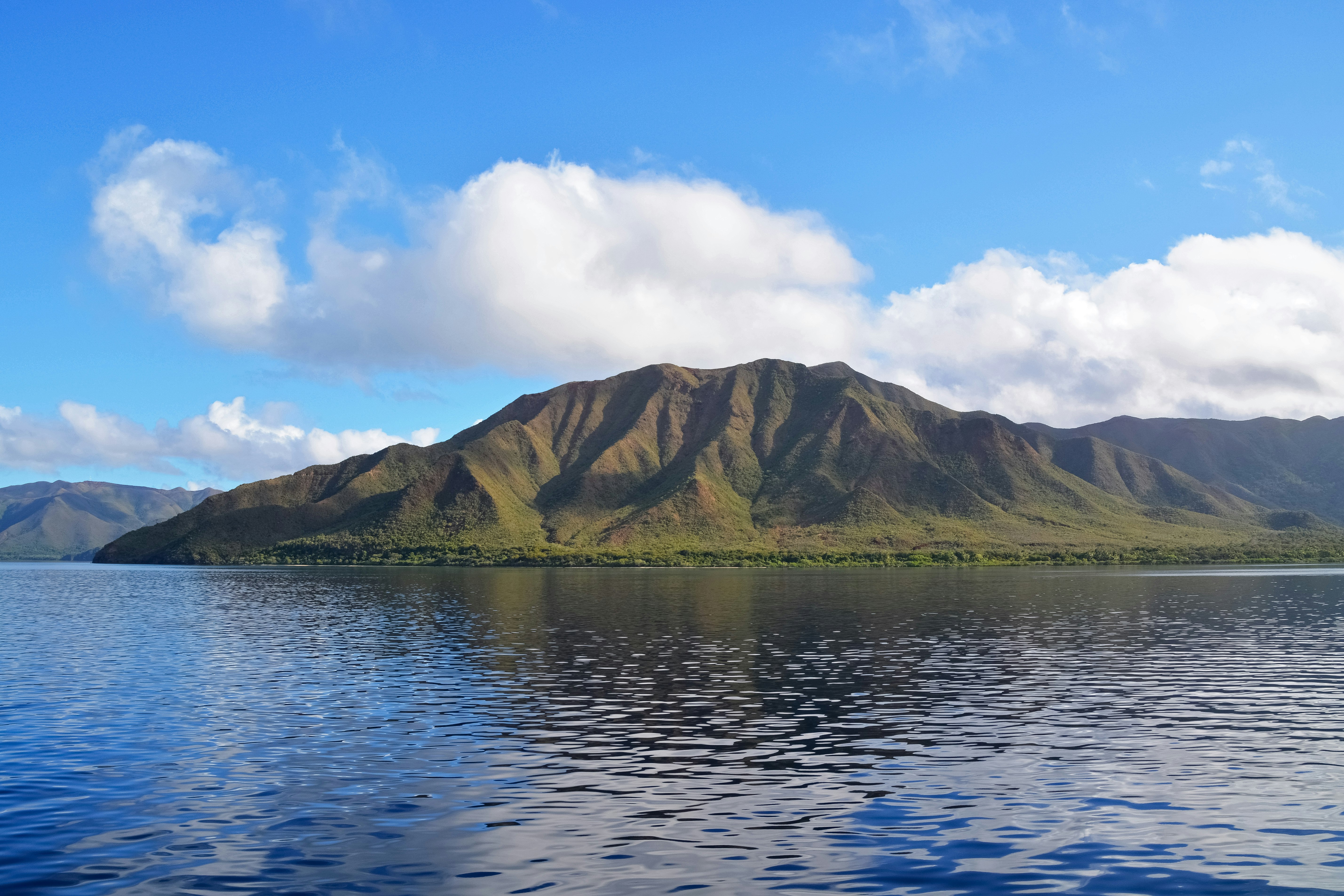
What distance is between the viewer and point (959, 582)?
187 m

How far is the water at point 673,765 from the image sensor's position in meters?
24.9

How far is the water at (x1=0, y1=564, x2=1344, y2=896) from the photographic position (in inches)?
979

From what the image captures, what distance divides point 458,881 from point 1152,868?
17.4m

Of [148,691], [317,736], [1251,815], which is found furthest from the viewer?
[148,691]

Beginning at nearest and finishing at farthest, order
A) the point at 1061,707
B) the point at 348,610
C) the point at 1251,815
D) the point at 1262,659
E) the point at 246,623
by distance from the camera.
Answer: the point at 1251,815 → the point at 1061,707 → the point at 1262,659 → the point at 246,623 → the point at 348,610

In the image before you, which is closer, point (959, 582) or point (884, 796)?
point (884, 796)

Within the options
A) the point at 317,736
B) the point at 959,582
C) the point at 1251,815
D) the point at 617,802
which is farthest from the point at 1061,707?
the point at 959,582

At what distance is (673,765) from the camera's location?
3619 centimetres

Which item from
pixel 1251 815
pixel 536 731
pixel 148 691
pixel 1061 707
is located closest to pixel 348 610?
pixel 148 691

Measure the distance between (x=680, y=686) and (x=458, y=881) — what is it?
3262 cm

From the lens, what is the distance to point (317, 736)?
41.4 metres

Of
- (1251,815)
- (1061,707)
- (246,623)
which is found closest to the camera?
(1251,815)

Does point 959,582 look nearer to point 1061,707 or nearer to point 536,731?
point 1061,707

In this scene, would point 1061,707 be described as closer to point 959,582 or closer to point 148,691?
point 148,691
